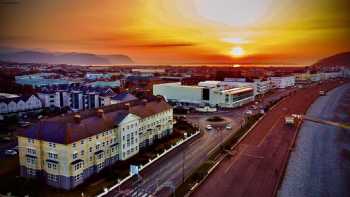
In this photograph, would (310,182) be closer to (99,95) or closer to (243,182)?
(243,182)

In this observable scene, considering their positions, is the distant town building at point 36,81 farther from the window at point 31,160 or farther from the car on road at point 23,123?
the window at point 31,160

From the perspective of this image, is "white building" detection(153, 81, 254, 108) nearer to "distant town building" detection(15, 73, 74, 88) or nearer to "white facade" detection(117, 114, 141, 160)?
"distant town building" detection(15, 73, 74, 88)

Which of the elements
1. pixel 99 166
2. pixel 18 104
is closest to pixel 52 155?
pixel 99 166

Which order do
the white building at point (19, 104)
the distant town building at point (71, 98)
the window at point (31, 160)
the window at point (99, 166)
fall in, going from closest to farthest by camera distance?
the window at point (31, 160) < the window at point (99, 166) < the white building at point (19, 104) < the distant town building at point (71, 98)

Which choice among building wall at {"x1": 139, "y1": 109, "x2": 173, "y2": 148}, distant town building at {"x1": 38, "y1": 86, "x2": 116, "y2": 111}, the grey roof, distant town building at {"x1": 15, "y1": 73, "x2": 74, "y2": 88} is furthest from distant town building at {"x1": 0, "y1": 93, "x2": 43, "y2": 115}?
building wall at {"x1": 139, "y1": 109, "x2": 173, "y2": 148}

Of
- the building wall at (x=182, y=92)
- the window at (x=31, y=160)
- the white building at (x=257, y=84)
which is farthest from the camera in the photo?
the white building at (x=257, y=84)

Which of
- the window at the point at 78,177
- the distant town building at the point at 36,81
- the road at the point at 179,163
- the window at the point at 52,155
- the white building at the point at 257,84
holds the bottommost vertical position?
the road at the point at 179,163

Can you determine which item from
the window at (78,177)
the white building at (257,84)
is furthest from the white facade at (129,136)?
the white building at (257,84)
